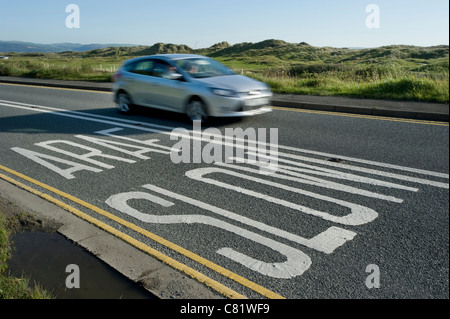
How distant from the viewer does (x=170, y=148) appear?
766 cm

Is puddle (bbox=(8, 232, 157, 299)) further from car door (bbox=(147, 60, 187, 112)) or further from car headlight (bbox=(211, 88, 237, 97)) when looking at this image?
car door (bbox=(147, 60, 187, 112))

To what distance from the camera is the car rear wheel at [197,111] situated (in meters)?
9.60

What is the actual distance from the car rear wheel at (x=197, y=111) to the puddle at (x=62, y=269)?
19.0ft

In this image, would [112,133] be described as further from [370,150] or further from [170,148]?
[370,150]

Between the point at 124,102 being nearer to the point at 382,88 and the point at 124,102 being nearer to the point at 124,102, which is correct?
the point at 124,102

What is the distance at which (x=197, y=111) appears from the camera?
31.8 feet

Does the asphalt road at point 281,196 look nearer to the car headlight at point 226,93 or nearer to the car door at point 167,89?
the car door at point 167,89

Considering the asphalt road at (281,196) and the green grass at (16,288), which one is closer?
the green grass at (16,288)

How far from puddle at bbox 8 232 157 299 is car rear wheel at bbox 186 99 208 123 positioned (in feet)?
19.0

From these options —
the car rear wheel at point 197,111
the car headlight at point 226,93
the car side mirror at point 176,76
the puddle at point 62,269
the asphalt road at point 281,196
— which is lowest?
the puddle at point 62,269

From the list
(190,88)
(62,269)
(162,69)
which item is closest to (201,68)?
(190,88)

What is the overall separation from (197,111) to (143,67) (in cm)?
240

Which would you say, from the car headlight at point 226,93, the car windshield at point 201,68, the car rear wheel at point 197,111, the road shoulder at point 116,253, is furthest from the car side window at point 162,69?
the road shoulder at point 116,253
